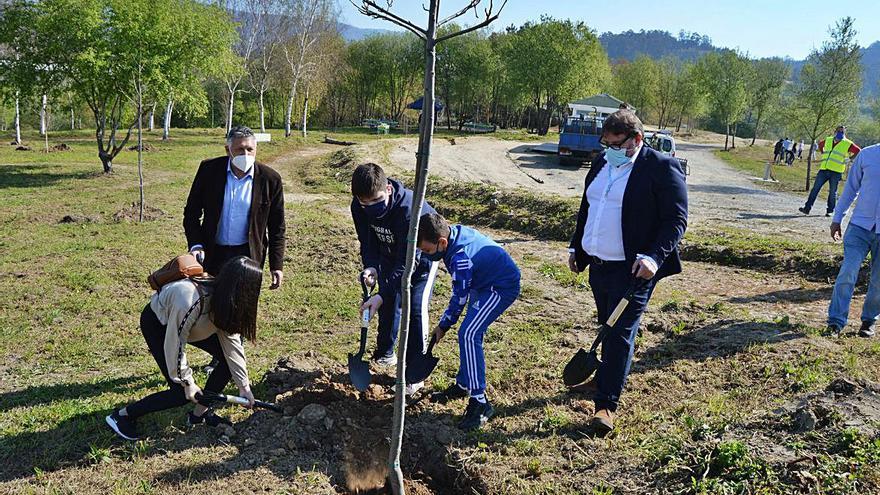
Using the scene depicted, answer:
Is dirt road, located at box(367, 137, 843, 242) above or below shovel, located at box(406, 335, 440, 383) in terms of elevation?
above

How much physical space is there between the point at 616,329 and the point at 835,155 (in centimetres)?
1233

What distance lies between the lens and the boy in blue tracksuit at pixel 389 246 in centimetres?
404

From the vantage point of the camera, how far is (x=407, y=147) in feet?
93.1

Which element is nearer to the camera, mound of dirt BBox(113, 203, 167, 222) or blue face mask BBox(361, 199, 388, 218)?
blue face mask BBox(361, 199, 388, 218)

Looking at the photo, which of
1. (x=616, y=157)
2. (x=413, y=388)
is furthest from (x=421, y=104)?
(x=413, y=388)

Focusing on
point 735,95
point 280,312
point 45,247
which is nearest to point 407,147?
point 45,247

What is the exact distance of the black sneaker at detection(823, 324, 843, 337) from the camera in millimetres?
5410

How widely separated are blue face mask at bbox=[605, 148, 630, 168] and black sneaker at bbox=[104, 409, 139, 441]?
3457 millimetres

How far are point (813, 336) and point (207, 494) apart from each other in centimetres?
500

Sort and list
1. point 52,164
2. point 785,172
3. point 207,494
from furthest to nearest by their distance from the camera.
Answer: point 785,172 → point 52,164 → point 207,494

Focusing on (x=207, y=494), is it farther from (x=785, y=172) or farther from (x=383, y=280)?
(x=785, y=172)

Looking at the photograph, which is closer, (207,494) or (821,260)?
(207,494)

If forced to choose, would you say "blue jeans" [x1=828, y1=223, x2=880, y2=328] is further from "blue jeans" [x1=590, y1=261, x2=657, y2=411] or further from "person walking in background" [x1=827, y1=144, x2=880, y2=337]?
"blue jeans" [x1=590, y1=261, x2=657, y2=411]

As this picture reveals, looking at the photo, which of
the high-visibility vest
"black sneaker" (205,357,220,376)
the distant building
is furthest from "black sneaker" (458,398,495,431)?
the distant building
